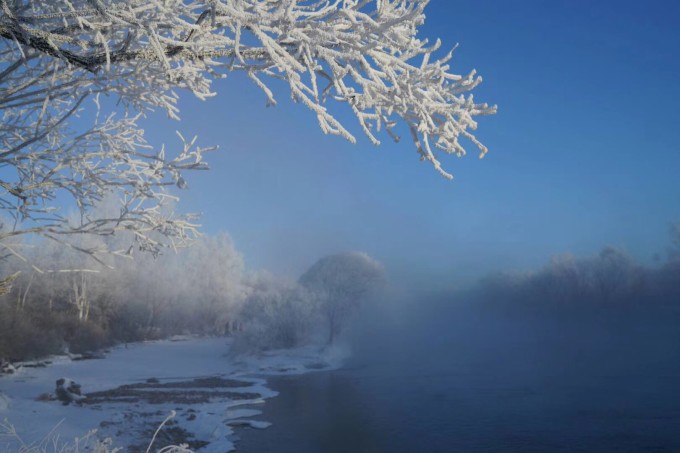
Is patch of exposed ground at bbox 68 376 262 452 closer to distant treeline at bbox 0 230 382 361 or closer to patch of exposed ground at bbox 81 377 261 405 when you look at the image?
patch of exposed ground at bbox 81 377 261 405

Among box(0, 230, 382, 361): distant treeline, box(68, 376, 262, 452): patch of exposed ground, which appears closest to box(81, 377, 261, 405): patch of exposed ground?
box(68, 376, 262, 452): patch of exposed ground

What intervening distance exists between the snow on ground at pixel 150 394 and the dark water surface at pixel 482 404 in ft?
4.67

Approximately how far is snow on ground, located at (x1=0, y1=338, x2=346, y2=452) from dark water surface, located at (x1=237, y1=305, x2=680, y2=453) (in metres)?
1.42

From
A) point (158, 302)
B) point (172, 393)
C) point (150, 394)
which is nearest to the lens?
point (150, 394)

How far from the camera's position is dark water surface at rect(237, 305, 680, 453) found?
16.2 m

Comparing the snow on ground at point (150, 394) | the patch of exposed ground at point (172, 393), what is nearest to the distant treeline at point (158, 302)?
the snow on ground at point (150, 394)

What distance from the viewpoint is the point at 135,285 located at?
44.2 metres

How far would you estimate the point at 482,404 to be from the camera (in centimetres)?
2133

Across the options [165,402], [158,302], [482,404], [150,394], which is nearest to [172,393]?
[150,394]

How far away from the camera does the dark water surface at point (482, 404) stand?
16.2 m

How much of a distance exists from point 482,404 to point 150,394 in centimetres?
1349

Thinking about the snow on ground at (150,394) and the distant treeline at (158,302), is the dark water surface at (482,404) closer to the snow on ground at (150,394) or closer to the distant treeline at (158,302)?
the snow on ground at (150,394)

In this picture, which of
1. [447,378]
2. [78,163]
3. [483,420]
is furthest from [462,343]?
[78,163]

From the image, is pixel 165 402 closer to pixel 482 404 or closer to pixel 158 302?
pixel 482 404
